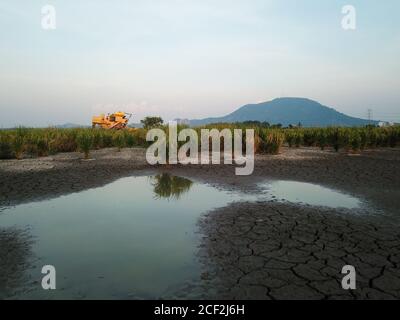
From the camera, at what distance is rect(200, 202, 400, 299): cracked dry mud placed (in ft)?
9.59

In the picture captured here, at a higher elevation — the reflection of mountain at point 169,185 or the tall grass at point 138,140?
the tall grass at point 138,140

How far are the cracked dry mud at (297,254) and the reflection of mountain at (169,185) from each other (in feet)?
6.78

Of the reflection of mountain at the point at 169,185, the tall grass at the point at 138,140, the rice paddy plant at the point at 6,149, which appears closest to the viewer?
the reflection of mountain at the point at 169,185

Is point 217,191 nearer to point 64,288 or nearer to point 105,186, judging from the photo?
point 105,186

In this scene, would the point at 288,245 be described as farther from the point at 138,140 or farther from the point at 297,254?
the point at 138,140

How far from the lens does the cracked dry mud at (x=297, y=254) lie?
2924mm

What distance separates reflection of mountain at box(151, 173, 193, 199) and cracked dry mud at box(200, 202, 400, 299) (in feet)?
6.78

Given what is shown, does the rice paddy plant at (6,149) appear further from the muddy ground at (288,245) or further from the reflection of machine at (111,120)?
the reflection of machine at (111,120)

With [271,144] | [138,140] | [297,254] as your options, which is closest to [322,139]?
[271,144]

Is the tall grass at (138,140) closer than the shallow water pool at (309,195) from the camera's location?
No

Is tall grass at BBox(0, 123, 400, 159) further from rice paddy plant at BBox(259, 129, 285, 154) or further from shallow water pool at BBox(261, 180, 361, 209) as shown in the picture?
shallow water pool at BBox(261, 180, 361, 209)

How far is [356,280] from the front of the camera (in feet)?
10.1

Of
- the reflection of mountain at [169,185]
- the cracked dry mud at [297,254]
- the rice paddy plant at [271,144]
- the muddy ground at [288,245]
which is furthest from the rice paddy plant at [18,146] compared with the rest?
the cracked dry mud at [297,254]

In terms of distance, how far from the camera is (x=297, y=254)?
3740mm
